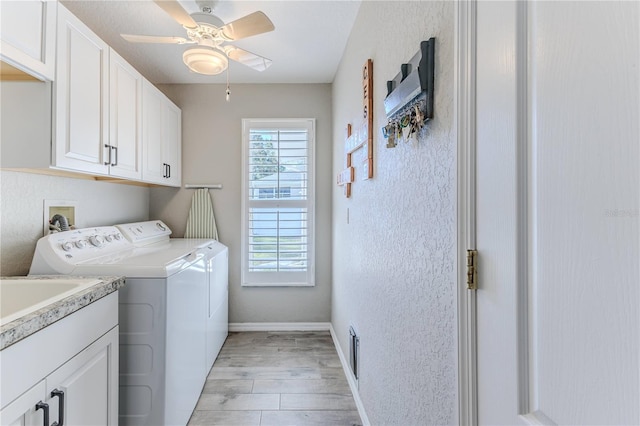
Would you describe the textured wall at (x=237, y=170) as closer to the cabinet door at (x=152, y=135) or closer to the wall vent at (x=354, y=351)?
the cabinet door at (x=152, y=135)

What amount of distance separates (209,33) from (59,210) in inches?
56.9

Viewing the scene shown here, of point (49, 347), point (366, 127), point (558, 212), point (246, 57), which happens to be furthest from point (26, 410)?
point (246, 57)

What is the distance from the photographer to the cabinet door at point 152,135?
96.2 inches

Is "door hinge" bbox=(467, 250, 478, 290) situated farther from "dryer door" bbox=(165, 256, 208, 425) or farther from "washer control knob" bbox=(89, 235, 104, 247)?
"washer control knob" bbox=(89, 235, 104, 247)

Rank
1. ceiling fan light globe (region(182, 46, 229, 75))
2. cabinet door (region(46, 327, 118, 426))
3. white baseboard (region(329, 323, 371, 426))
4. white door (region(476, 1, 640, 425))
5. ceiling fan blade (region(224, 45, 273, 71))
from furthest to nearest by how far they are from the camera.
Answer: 1. ceiling fan blade (region(224, 45, 273, 71))
2. ceiling fan light globe (region(182, 46, 229, 75))
3. white baseboard (region(329, 323, 371, 426))
4. cabinet door (region(46, 327, 118, 426))
5. white door (region(476, 1, 640, 425))

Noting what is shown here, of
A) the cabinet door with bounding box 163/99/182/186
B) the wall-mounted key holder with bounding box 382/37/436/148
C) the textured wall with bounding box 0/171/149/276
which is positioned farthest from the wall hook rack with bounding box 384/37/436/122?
the cabinet door with bounding box 163/99/182/186

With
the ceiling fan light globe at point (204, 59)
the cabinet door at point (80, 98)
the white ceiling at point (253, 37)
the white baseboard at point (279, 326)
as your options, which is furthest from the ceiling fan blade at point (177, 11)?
the white baseboard at point (279, 326)

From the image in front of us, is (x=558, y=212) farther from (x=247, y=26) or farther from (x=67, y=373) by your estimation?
(x=247, y=26)

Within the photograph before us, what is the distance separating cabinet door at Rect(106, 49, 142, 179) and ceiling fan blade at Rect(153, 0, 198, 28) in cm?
54

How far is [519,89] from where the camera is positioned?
1.94 ft

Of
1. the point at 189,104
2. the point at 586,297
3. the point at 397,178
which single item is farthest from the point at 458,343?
the point at 189,104

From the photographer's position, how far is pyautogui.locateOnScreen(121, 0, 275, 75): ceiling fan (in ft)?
5.69

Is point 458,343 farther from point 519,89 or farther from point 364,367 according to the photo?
point 364,367

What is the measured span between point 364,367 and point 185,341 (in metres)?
1.06
